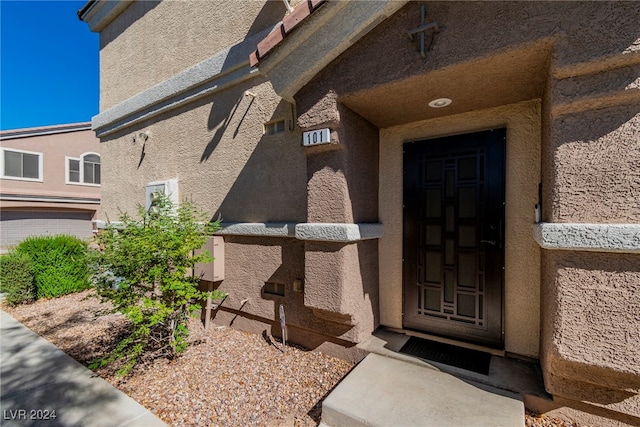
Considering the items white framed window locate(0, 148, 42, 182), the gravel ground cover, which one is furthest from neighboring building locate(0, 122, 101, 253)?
the gravel ground cover

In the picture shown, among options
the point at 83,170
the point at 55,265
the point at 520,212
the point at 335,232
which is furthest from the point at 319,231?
the point at 83,170

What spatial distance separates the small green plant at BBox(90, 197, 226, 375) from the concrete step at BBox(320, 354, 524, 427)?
2.58 meters

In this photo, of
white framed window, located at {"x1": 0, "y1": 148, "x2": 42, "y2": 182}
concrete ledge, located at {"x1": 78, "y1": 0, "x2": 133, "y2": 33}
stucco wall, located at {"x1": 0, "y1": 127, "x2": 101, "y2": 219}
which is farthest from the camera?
stucco wall, located at {"x1": 0, "y1": 127, "x2": 101, "y2": 219}

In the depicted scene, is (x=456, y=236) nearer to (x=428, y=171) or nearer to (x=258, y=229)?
(x=428, y=171)

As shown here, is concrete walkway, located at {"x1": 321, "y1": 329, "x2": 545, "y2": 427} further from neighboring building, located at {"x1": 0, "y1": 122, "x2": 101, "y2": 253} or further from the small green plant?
neighboring building, located at {"x1": 0, "y1": 122, "x2": 101, "y2": 253}

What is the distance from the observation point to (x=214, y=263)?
516cm

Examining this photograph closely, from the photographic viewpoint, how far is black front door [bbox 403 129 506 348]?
12.2 ft

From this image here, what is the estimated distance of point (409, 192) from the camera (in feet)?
14.1

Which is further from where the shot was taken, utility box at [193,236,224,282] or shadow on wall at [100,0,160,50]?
shadow on wall at [100,0,160,50]

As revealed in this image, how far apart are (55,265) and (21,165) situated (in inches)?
660

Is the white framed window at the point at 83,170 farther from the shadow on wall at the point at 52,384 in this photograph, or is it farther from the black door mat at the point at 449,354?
the black door mat at the point at 449,354

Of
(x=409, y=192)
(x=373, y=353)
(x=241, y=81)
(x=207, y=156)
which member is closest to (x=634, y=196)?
(x=409, y=192)

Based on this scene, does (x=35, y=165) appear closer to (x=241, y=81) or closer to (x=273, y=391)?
(x=241, y=81)

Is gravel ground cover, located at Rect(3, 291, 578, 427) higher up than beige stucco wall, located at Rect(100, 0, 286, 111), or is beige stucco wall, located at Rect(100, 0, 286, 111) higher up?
beige stucco wall, located at Rect(100, 0, 286, 111)
